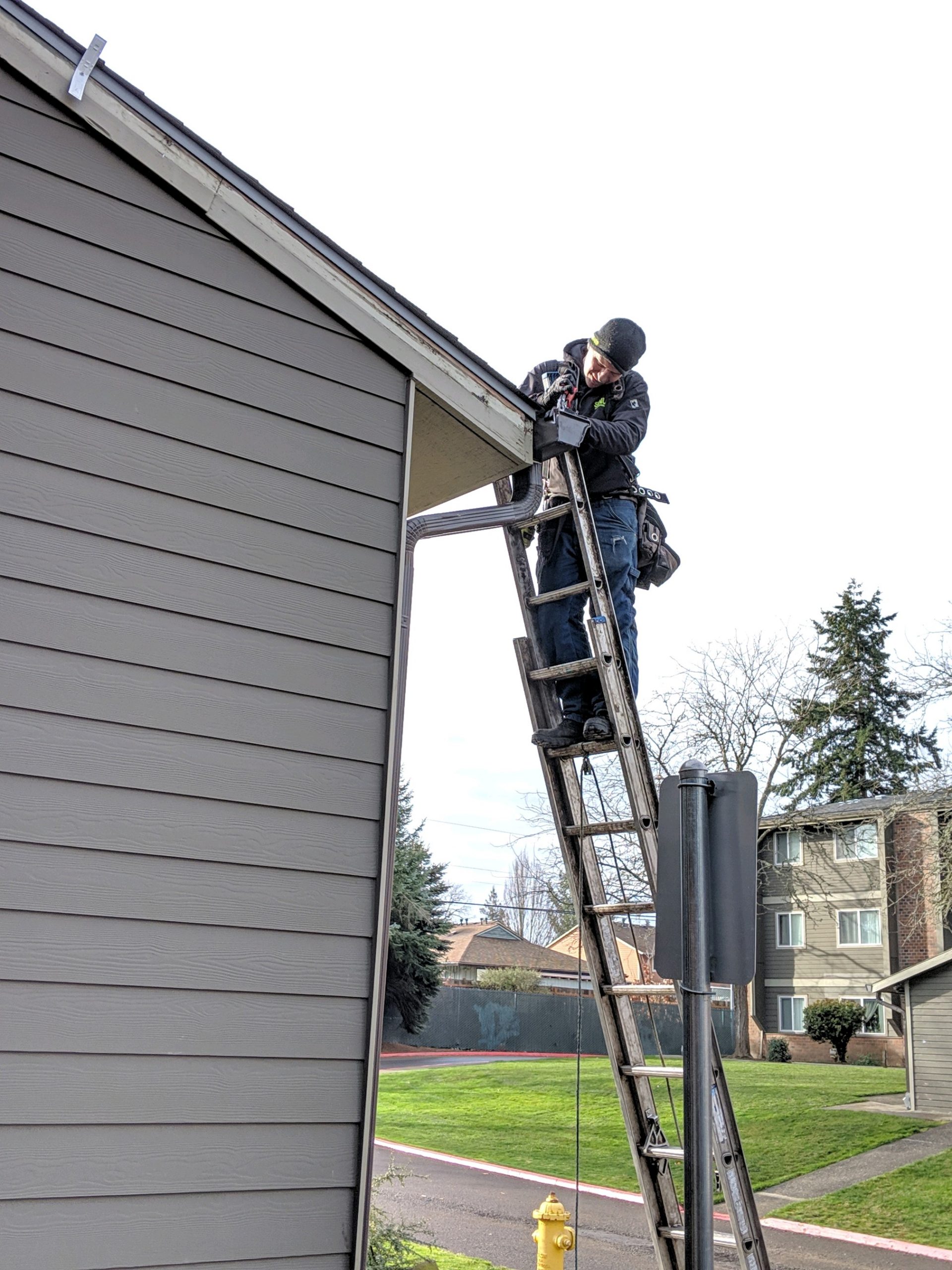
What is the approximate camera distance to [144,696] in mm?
3355

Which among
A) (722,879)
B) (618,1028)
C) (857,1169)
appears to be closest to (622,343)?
(722,879)

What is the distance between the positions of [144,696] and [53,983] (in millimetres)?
841

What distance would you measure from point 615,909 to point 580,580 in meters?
1.42

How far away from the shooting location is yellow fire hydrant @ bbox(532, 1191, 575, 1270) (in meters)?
7.58

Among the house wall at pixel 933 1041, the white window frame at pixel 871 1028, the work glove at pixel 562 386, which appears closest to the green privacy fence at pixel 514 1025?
the white window frame at pixel 871 1028

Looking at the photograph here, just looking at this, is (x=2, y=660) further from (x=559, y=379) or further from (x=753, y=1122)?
(x=753, y=1122)

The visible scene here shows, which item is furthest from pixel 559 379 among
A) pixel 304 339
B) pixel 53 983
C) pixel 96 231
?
pixel 53 983

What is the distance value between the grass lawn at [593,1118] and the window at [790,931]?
8237 mm

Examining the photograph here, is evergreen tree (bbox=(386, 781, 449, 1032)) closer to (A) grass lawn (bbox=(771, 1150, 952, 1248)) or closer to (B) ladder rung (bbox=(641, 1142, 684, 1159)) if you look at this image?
(A) grass lawn (bbox=(771, 1150, 952, 1248))

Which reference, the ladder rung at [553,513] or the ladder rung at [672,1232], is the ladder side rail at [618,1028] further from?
the ladder rung at [553,513]

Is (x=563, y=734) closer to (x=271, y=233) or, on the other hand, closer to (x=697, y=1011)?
(x=697, y=1011)

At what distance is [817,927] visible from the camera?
34688 millimetres

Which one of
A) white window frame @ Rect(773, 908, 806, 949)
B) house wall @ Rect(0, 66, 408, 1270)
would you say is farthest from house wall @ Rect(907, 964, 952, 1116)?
house wall @ Rect(0, 66, 408, 1270)

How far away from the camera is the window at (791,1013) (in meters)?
34.5
